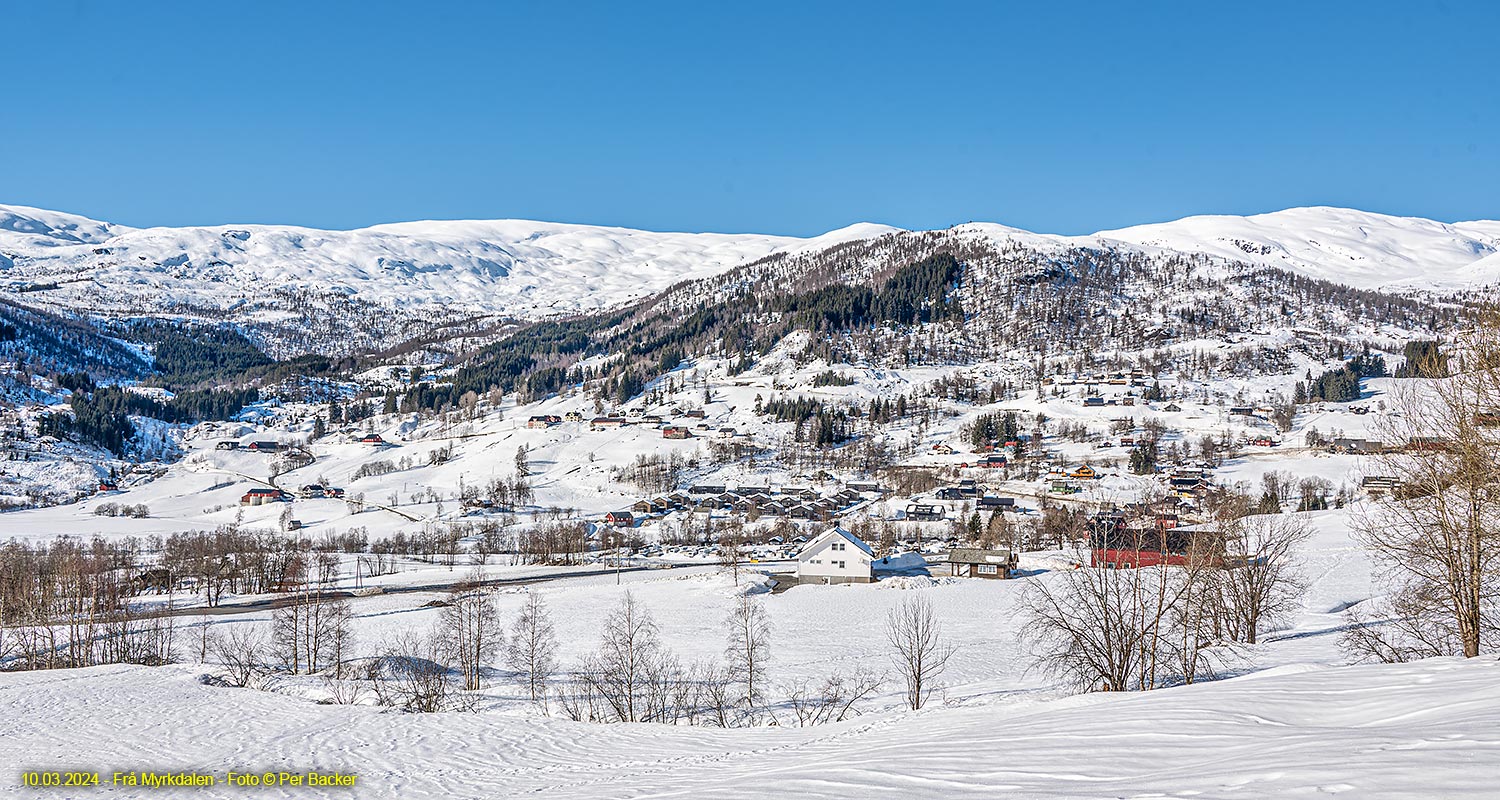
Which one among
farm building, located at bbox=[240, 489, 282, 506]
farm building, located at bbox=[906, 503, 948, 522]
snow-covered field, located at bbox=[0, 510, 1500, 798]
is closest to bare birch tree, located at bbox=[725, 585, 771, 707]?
snow-covered field, located at bbox=[0, 510, 1500, 798]

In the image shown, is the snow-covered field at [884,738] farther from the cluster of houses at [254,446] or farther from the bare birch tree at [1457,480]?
the cluster of houses at [254,446]

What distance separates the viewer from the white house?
6519cm

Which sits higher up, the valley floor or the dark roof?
the valley floor

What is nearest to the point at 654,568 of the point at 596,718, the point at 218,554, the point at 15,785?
the point at 218,554

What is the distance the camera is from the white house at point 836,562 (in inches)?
2566

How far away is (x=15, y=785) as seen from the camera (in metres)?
15.4

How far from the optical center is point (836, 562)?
65875 millimetres

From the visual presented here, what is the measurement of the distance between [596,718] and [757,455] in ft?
376

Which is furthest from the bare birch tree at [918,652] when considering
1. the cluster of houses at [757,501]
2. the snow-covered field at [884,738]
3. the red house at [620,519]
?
the red house at [620,519]

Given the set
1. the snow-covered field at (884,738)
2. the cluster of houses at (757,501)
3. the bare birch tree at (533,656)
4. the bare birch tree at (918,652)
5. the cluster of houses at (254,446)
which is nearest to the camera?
the snow-covered field at (884,738)

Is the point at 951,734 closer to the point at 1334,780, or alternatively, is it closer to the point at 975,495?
the point at 1334,780

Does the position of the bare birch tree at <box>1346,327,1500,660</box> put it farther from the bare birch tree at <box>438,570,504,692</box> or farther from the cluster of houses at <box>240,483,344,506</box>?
the cluster of houses at <box>240,483,344,506</box>

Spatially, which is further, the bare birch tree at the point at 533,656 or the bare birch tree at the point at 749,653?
the bare birch tree at the point at 533,656

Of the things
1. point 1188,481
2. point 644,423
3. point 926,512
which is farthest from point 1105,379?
point 926,512
